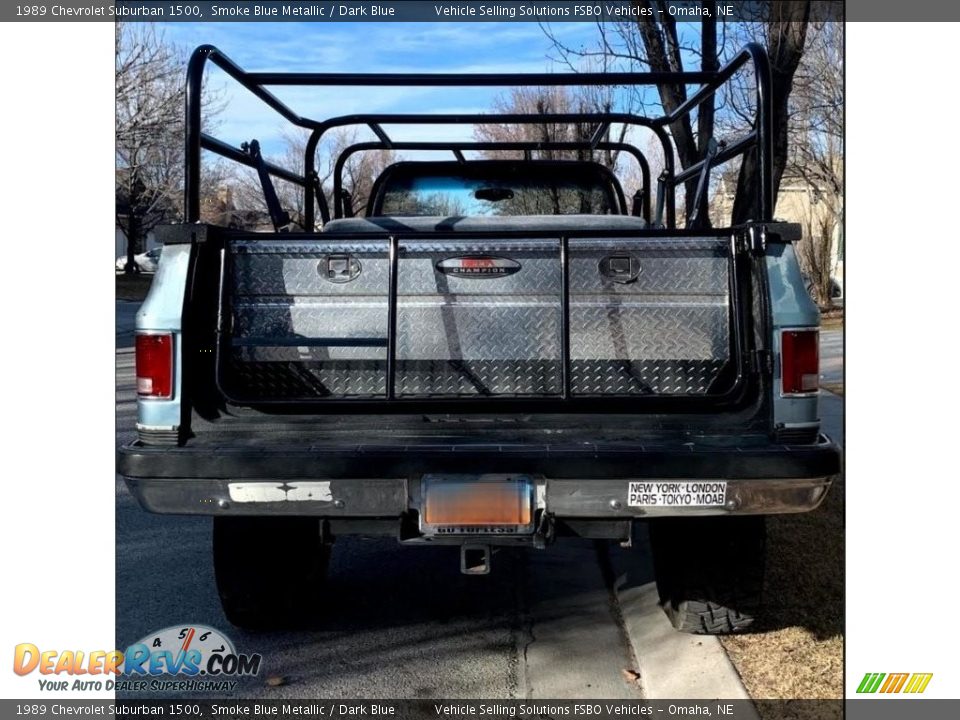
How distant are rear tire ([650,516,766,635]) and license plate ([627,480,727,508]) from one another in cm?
65

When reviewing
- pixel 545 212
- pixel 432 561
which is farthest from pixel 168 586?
pixel 545 212

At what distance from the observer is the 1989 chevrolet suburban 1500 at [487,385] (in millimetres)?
3539

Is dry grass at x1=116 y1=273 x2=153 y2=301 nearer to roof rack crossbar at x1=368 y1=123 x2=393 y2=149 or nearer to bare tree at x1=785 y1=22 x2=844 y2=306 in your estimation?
bare tree at x1=785 y1=22 x2=844 y2=306

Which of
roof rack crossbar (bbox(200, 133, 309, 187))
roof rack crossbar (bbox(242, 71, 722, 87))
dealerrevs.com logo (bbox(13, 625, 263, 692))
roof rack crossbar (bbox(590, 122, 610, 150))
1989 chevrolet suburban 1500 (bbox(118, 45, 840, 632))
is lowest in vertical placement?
dealerrevs.com logo (bbox(13, 625, 263, 692))

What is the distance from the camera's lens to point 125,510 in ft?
22.4

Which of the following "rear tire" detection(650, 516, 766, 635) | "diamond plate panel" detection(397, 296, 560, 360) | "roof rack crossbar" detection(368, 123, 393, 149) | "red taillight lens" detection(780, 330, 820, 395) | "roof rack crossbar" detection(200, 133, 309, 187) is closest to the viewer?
"red taillight lens" detection(780, 330, 820, 395)

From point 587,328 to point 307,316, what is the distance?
3.56 feet

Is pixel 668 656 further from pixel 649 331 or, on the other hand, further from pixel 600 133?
pixel 600 133

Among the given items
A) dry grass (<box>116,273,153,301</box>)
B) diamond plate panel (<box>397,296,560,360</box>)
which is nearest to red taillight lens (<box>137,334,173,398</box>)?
diamond plate panel (<box>397,296,560,360</box>)

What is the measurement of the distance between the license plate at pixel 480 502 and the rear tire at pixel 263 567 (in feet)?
2.33

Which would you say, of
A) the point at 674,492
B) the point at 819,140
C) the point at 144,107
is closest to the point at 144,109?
the point at 144,107

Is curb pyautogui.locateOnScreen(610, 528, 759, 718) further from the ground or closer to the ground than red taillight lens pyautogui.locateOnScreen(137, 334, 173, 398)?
closer to the ground

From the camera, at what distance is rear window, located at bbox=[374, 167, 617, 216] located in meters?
6.99

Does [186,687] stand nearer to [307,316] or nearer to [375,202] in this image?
[307,316]
